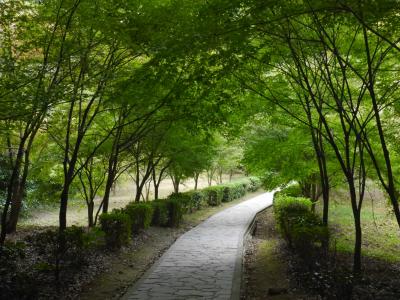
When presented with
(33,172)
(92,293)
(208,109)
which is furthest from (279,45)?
(33,172)

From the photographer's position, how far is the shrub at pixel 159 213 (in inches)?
632

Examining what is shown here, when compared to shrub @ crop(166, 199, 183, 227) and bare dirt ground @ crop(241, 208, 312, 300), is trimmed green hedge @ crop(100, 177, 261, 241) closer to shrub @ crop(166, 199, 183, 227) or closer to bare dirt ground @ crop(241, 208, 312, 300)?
shrub @ crop(166, 199, 183, 227)

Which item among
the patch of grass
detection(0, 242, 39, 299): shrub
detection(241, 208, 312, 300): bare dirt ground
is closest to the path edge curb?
detection(241, 208, 312, 300): bare dirt ground

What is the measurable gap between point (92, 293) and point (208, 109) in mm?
4774

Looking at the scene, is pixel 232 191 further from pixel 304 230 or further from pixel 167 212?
pixel 304 230

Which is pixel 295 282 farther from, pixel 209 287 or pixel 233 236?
pixel 233 236

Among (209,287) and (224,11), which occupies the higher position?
(224,11)

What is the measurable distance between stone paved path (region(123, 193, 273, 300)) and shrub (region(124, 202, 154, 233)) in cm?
147

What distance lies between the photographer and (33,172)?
54.1 feet

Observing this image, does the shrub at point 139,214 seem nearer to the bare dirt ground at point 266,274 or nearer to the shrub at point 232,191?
the bare dirt ground at point 266,274

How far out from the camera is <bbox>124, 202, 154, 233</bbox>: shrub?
1326cm

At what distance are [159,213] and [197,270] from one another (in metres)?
6.92

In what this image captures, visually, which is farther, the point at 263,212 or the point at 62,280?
the point at 263,212

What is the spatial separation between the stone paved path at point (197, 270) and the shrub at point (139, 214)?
1470mm
